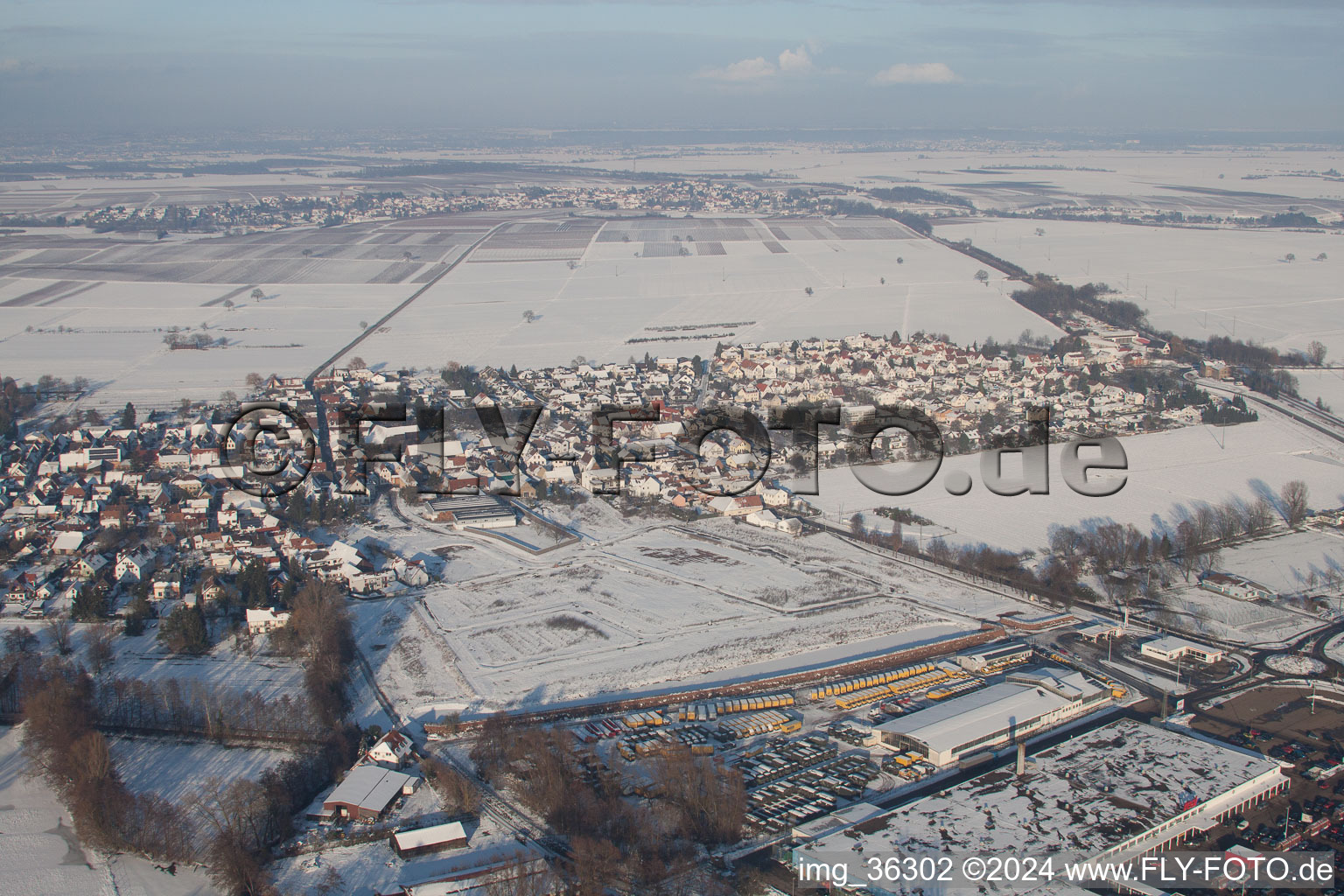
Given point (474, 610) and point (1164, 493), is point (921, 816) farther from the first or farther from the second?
point (1164, 493)

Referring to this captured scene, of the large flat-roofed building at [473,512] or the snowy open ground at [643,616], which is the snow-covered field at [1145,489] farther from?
the large flat-roofed building at [473,512]

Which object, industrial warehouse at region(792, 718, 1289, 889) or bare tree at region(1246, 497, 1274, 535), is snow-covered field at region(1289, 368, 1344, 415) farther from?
industrial warehouse at region(792, 718, 1289, 889)

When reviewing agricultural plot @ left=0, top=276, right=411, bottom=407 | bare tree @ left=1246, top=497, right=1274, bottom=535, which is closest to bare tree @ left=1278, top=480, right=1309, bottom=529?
bare tree @ left=1246, top=497, right=1274, bottom=535

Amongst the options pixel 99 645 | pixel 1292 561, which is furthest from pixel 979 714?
pixel 99 645

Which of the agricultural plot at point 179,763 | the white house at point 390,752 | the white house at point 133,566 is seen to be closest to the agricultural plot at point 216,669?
the agricultural plot at point 179,763

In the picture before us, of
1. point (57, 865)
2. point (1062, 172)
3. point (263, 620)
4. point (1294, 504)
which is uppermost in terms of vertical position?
point (1062, 172)

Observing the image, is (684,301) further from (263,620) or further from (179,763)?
(179,763)
